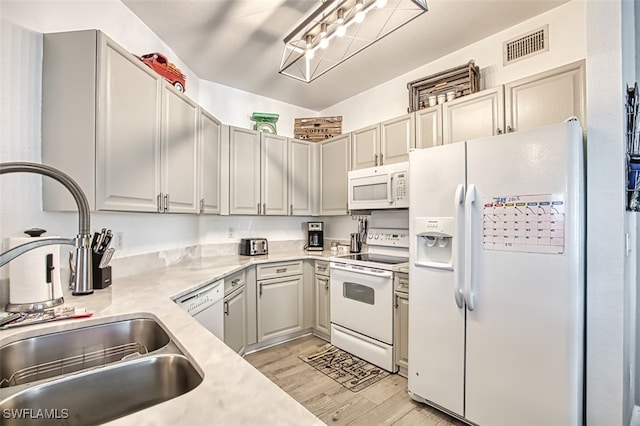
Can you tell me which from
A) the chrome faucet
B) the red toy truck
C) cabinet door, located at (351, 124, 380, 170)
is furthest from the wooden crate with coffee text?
the chrome faucet

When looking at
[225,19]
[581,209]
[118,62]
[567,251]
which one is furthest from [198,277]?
[581,209]

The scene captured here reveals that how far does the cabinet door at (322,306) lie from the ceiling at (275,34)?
2249 mm

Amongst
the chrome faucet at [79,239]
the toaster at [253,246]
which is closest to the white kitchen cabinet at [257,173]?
the toaster at [253,246]

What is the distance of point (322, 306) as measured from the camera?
315 cm

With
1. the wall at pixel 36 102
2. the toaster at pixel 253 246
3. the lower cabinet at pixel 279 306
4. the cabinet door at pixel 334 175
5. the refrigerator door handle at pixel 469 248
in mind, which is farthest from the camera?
the cabinet door at pixel 334 175

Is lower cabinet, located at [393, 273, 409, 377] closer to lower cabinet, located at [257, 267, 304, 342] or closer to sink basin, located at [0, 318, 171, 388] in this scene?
lower cabinet, located at [257, 267, 304, 342]

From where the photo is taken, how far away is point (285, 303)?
3.07 metres

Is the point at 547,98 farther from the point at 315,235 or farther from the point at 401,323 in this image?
the point at 315,235

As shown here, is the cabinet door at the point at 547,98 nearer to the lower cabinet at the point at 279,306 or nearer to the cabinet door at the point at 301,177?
the cabinet door at the point at 301,177

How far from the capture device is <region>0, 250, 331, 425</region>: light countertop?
58cm

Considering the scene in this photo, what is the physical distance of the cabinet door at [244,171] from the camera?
3062mm

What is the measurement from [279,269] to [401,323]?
4.31 feet

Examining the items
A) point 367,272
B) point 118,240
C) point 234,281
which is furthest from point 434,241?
point 118,240

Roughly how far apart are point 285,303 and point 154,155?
1.92 meters
